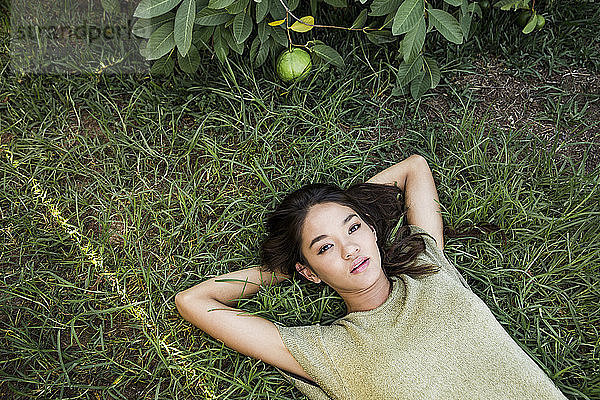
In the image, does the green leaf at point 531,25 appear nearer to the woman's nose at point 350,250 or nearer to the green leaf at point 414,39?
the green leaf at point 414,39

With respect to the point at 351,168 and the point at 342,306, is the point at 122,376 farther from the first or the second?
the point at 351,168

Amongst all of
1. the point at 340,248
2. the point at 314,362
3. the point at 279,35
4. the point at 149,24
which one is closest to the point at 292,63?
the point at 279,35

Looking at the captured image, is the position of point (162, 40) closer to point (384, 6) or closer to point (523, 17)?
point (384, 6)

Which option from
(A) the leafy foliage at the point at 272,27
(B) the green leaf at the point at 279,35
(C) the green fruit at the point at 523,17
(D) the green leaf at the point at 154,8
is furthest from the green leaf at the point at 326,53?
(C) the green fruit at the point at 523,17

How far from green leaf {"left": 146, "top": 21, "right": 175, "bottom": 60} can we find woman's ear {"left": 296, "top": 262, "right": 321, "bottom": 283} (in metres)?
1.12

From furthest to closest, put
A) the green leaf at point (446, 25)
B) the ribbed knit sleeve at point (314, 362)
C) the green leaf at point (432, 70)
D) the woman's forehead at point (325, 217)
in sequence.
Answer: the green leaf at point (432, 70), the green leaf at point (446, 25), the woman's forehead at point (325, 217), the ribbed knit sleeve at point (314, 362)

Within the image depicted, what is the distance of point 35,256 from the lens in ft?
8.90

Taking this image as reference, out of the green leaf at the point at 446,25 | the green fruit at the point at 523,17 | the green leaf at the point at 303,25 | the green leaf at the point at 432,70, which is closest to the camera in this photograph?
the green leaf at the point at 446,25

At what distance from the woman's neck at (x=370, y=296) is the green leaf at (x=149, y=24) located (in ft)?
4.73

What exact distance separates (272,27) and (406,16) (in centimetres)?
68

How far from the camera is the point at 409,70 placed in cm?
287

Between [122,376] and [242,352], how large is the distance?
542 millimetres

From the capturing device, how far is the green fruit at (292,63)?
111 inches

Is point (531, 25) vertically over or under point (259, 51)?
over
